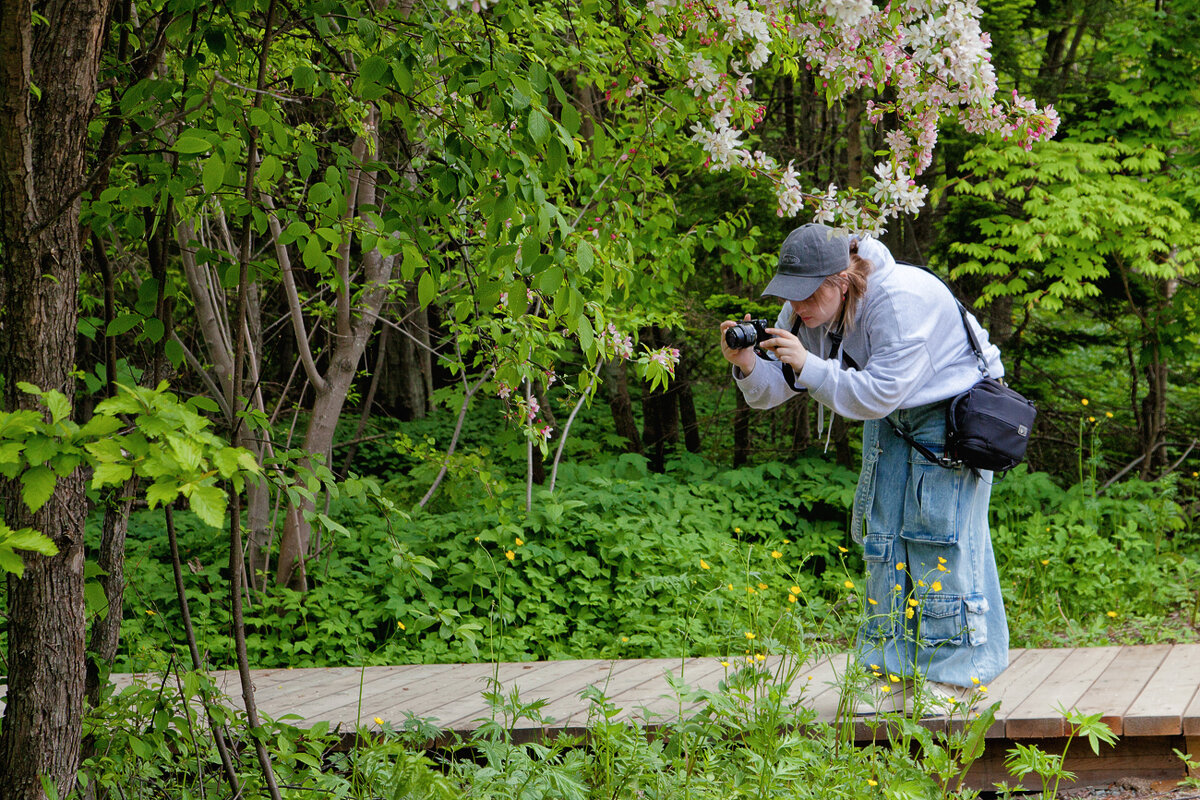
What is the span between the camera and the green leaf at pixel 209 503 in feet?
4.50

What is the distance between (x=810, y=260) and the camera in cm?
314

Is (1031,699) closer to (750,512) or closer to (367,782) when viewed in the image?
(367,782)

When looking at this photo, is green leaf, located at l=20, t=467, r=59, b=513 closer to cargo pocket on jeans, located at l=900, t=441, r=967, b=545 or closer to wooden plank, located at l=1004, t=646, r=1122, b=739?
cargo pocket on jeans, located at l=900, t=441, r=967, b=545

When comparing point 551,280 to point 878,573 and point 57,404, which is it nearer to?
point 57,404

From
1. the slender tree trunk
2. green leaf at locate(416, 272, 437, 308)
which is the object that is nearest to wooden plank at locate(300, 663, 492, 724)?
green leaf at locate(416, 272, 437, 308)

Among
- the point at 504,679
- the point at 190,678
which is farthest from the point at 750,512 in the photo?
the point at 190,678

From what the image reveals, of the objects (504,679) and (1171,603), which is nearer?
(504,679)

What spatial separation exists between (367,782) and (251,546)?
3074 millimetres

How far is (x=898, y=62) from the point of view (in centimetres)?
282

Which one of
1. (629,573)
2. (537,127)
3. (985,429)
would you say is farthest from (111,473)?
(629,573)

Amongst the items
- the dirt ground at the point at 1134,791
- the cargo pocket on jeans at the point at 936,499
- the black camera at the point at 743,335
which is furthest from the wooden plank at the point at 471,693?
the dirt ground at the point at 1134,791

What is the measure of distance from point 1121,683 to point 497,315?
3.25m

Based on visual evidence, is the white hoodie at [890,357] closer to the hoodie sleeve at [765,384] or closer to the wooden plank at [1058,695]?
the hoodie sleeve at [765,384]

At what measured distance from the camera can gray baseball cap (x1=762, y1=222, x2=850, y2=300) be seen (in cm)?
312
